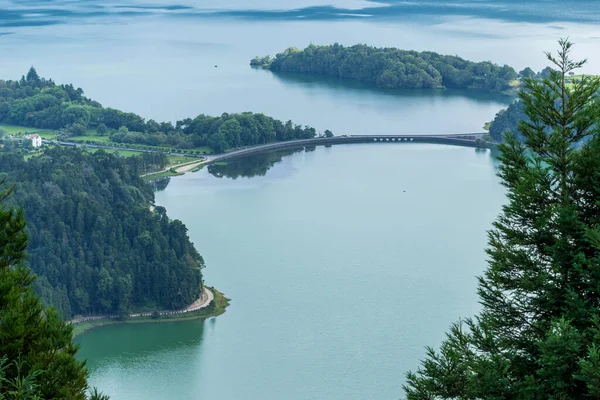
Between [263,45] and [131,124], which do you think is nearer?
[131,124]

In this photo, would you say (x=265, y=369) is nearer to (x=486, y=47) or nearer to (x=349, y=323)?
(x=349, y=323)

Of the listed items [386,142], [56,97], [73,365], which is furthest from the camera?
[56,97]

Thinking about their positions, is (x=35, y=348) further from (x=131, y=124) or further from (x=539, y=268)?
(x=131, y=124)

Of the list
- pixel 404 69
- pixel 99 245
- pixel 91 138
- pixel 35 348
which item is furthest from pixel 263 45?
pixel 35 348

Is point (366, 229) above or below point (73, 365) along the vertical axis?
below

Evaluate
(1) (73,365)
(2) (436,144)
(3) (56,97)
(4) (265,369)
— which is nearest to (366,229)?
(4) (265,369)

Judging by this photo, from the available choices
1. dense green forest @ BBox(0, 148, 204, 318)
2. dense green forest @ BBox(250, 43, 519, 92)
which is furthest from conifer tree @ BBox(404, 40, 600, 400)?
dense green forest @ BBox(250, 43, 519, 92)
